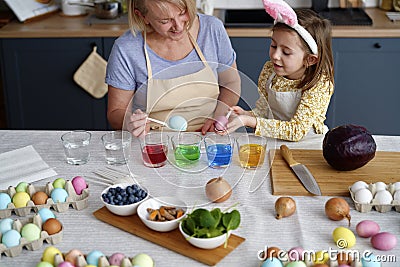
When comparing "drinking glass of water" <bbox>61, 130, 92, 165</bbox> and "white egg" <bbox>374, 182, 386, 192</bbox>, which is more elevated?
"white egg" <bbox>374, 182, 386, 192</bbox>

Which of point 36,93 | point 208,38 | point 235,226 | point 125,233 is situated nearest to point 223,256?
point 235,226

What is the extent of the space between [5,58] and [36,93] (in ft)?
0.79

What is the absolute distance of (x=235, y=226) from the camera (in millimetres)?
1444

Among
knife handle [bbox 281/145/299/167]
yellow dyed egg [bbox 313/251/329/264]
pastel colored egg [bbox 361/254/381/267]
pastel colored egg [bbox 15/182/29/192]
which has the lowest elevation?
pastel colored egg [bbox 15/182/29/192]

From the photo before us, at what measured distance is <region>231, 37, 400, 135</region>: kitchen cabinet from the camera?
3223mm

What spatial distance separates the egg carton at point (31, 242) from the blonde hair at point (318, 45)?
3.07 feet

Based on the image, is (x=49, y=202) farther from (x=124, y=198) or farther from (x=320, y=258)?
(x=320, y=258)

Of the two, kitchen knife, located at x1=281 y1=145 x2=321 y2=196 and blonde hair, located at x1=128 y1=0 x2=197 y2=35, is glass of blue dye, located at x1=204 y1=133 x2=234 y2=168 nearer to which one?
kitchen knife, located at x1=281 y1=145 x2=321 y2=196

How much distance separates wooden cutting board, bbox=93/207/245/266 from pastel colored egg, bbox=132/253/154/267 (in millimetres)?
88

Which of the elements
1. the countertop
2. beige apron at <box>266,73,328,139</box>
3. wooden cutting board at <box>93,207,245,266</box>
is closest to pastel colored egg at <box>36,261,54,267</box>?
wooden cutting board at <box>93,207,245,266</box>

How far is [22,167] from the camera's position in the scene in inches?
72.9

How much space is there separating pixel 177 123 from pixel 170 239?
16.9 inches

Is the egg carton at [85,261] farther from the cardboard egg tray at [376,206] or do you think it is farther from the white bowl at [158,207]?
the cardboard egg tray at [376,206]

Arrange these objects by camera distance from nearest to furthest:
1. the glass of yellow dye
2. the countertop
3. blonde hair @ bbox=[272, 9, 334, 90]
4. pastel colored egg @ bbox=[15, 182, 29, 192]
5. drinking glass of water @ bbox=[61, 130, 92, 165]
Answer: pastel colored egg @ bbox=[15, 182, 29, 192]
the glass of yellow dye
drinking glass of water @ bbox=[61, 130, 92, 165]
blonde hair @ bbox=[272, 9, 334, 90]
the countertop
